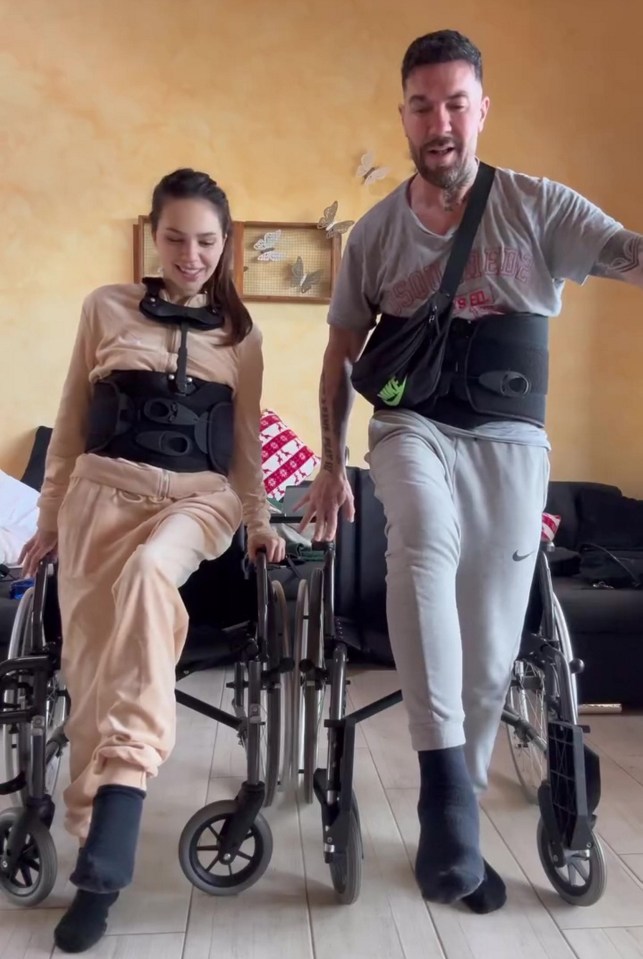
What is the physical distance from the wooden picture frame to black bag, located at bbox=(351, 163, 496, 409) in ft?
6.62

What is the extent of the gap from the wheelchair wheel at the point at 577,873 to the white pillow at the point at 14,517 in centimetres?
189

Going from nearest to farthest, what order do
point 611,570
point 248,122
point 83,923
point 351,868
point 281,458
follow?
1. point 83,923
2. point 351,868
3. point 611,570
4. point 281,458
5. point 248,122

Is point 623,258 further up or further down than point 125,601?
further up

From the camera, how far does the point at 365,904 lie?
1.47 metres

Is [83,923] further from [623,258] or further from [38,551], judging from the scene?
[623,258]

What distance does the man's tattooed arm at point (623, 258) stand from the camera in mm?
1365

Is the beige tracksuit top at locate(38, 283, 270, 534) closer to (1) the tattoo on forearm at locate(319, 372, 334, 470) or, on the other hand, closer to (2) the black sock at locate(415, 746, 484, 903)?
(1) the tattoo on forearm at locate(319, 372, 334, 470)

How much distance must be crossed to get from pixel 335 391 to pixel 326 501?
231 millimetres

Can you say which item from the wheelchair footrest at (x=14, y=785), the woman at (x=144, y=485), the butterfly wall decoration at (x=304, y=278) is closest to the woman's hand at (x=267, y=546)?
the woman at (x=144, y=485)

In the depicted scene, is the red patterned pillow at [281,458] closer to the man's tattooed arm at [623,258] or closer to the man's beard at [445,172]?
the man's beard at [445,172]

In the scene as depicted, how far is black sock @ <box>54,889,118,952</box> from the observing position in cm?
132

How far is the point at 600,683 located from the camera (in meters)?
2.47

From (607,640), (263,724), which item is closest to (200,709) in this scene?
(263,724)

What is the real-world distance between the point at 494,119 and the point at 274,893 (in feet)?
10.1
